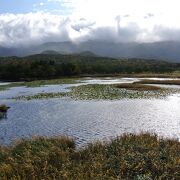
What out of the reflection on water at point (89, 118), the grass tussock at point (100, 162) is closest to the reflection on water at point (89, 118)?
the reflection on water at point (89, 118)

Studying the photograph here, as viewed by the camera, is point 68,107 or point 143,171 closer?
point 143,171

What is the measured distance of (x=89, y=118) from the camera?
144 ft

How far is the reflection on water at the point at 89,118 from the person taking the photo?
34.6 metres

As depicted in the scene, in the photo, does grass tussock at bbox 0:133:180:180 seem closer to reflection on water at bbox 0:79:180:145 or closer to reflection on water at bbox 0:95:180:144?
reflection on water at bbox 0:79:180:145

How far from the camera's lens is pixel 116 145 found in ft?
69.7

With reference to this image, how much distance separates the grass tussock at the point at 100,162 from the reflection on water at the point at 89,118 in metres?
8.69

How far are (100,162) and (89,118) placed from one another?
85.8 feet

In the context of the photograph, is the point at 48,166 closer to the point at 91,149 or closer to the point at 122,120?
the point at 91,149

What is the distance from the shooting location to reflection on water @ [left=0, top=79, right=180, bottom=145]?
34562 millimetres

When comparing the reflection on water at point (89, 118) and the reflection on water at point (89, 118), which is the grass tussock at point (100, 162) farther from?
the reflection on water at point (89, 118)

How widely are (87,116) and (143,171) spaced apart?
2911 cm

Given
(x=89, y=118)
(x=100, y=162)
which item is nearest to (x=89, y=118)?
(x=89, y=118)

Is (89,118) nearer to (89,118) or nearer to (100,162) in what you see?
(89,118)

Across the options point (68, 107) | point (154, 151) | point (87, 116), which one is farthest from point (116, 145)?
point (68, 107)
